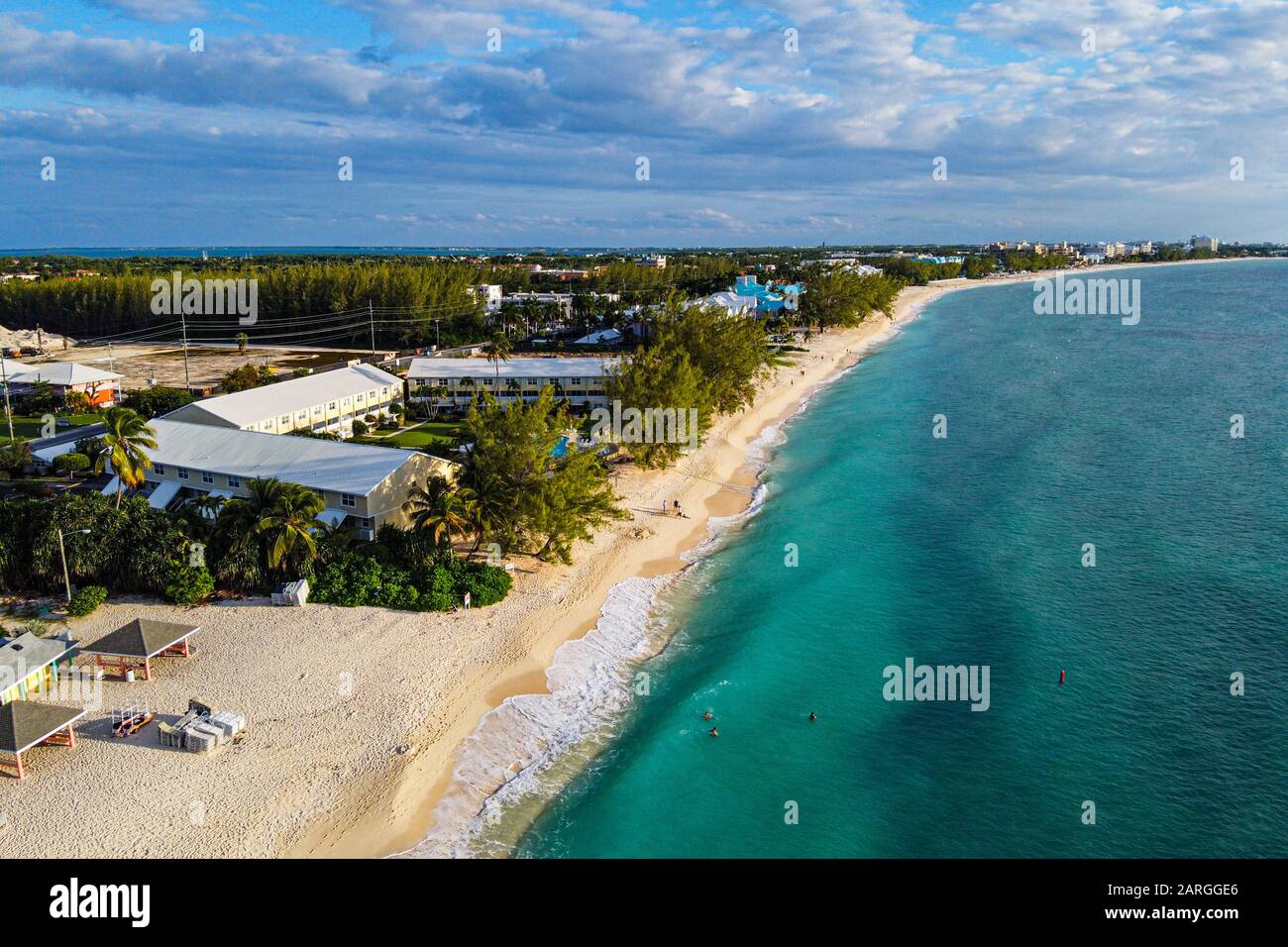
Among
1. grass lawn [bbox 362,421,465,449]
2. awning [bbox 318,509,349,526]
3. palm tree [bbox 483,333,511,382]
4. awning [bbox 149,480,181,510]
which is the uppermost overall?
palm tree [bbox 483,333,511,382]

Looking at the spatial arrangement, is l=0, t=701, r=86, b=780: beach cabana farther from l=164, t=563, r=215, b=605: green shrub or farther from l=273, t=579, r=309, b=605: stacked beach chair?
l=273, t=579, r=309, b=605: stacked beach chair

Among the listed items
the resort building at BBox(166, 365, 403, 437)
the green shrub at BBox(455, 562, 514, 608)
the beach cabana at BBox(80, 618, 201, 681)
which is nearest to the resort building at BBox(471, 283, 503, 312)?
the resort building at BBox(166, 365, 403, 437)

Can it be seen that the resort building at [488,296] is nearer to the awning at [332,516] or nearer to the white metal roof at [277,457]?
the white metal roof at [277,457]

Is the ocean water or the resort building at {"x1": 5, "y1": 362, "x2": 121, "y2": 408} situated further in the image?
the resort building at {"x1": 5, "y1": 362, "x2": 121, "y2": 408}

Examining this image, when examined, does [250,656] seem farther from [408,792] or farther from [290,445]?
[290,445]

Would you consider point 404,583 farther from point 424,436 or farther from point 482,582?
point 424,436

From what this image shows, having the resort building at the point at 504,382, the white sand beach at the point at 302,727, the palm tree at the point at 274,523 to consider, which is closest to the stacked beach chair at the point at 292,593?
the white sand beach at the point at 302,727
